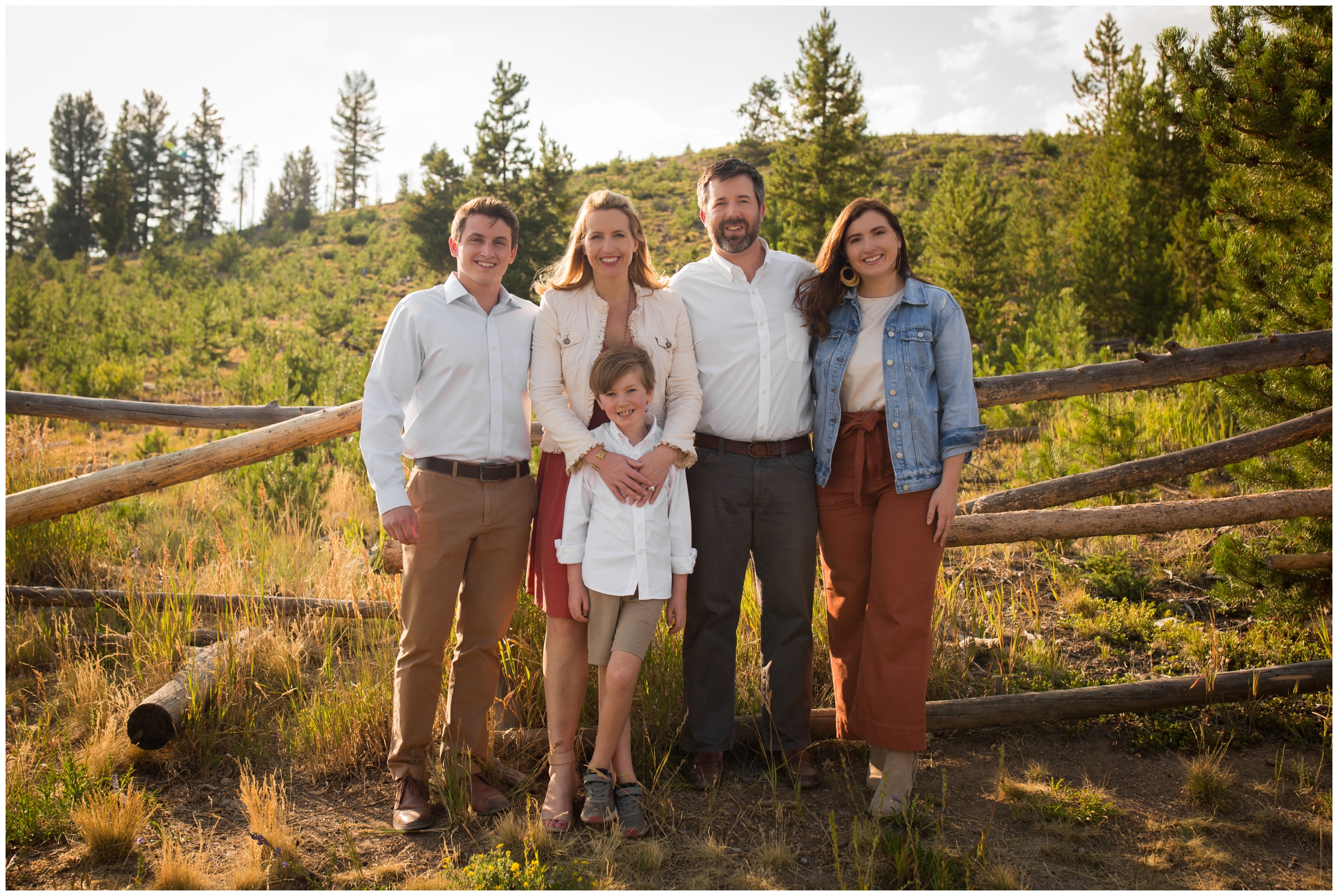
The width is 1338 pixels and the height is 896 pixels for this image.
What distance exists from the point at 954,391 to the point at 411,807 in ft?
9.01

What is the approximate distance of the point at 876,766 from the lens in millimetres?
3109

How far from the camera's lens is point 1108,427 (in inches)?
242

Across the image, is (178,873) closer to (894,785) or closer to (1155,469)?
(894,785)

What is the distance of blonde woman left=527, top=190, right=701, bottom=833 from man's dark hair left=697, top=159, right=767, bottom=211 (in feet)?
1.38

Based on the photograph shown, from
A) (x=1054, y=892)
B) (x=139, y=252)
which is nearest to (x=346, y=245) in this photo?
(x=139, y=252)

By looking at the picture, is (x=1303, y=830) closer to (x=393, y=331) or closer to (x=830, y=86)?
(x=393, y=331)

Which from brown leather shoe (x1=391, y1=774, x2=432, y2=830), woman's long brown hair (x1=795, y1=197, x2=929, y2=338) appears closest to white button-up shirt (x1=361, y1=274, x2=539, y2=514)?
brown leather shoe (x1=391, y1=774, x2=432, y2=830)

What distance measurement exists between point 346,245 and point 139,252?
14162 millimetres

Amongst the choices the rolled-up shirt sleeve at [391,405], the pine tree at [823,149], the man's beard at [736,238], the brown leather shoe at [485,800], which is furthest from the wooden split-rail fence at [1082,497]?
the pine tree at [823,149]

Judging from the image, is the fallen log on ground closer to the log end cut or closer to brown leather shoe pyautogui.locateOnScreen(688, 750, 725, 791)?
brown leather shoe pyautogui.locateOnScreen(688, 750, 725, 791)

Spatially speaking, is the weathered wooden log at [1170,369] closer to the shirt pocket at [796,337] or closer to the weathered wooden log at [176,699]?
the shirt pocket at [796,337]

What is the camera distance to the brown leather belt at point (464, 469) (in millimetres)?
3023

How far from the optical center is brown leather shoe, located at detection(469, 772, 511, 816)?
3.02 metres

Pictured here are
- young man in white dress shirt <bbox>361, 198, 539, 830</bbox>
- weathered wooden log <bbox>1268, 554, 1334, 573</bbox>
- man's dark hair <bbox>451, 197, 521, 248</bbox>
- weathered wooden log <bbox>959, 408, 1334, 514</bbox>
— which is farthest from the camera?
weathered wooden log <bbox>1268, 554, 1334, 573</bbox>
